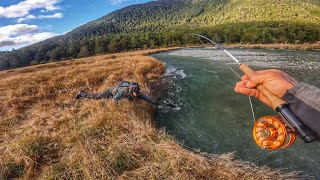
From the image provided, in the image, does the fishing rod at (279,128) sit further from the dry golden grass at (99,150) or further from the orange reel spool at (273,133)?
the dry golden grass at (99,150)

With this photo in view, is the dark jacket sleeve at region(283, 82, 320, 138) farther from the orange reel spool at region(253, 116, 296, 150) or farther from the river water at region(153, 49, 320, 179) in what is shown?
the river water at region(153, 49, 320, 179)

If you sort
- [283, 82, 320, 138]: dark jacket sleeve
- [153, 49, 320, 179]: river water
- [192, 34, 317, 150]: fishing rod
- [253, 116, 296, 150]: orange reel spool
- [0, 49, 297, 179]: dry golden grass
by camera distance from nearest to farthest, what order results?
[283, 82, 320, 138]: dark jacket sleeve, [192, 34, 317, 150]: fishing rod, [253, 116, 296, 150]: orange reel spool, [0, 49, 297, 179]: dry golden grass, [153, 49, 320, 179]: river water

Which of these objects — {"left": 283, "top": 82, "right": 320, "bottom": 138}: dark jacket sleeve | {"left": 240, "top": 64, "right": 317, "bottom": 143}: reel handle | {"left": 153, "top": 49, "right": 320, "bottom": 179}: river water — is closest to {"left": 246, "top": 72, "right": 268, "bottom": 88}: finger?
{"left": 240, "top": 64, "right": 317, "bottom": 143}: reel handle

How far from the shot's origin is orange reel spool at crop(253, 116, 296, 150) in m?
3.62

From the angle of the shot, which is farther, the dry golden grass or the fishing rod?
the dry golden grass

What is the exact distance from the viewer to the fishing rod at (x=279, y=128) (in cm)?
309

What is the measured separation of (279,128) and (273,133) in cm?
17

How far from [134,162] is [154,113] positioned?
6258 mm

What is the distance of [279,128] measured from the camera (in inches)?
146

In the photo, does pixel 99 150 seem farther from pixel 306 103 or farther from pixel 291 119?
pixel 306 103

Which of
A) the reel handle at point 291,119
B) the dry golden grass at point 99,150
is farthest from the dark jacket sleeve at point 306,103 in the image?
the dry golden grass at point 99,150

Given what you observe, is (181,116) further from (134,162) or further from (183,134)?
(134,162)

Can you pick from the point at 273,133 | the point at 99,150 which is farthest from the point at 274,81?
the point at 99,150

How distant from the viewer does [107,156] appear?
6379 millimetres
